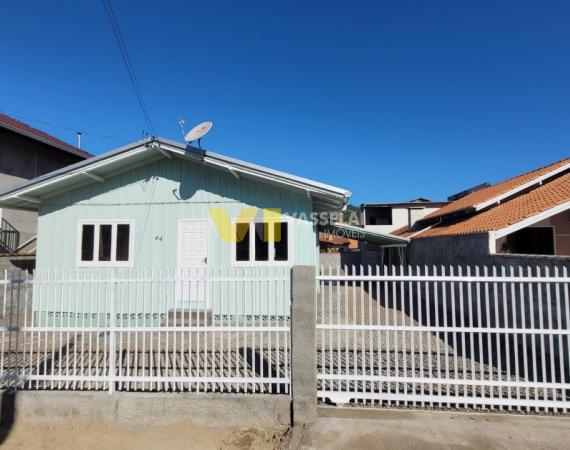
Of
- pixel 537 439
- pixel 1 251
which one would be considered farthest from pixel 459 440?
pixel 1 251

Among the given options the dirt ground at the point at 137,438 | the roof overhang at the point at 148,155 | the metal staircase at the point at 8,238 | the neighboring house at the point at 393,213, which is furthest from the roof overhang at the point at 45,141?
the neighboring house at the point at 393,213

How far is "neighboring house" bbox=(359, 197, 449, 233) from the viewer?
29109 millimetres

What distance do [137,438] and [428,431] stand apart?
128 inches

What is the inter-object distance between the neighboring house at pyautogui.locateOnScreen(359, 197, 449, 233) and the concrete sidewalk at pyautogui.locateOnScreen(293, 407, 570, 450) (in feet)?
79.5

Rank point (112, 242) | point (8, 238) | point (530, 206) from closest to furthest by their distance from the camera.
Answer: point (112, 242) → point (530, 206) → point (8, 238)

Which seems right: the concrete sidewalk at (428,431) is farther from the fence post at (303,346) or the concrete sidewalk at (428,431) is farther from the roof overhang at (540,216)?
the roof overhang at (540,216)

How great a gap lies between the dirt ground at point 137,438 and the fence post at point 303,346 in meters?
0.36

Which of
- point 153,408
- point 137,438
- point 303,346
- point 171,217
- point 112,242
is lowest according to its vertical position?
point 137,438

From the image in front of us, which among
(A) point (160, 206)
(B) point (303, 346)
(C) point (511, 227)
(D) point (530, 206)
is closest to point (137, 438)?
(B) point (303, 346)

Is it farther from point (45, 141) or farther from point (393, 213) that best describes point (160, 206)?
point (393, 213)

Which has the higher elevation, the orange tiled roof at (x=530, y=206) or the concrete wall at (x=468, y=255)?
the orange tiled roof at (x=530, y=206)

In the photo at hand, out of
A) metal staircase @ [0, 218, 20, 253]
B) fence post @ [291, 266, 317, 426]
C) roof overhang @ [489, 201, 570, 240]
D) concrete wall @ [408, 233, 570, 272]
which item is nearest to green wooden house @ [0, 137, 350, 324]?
metal staircase @ [0, 218, 20, 253]

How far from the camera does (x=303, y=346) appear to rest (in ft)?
13.5

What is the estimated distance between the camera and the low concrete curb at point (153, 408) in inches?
161
